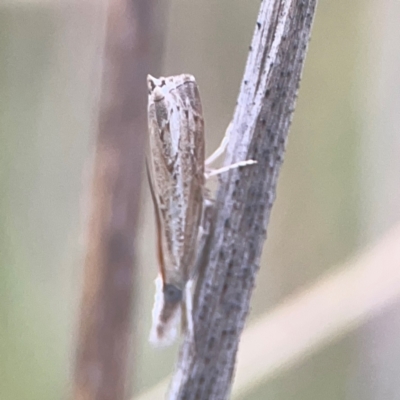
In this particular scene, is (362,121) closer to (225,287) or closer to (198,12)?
(198,12)

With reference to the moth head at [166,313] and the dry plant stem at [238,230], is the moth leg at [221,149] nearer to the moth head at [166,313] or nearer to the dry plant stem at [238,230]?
the dry plant stem at [238,230]

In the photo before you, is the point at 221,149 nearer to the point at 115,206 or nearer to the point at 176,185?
the point at 176,185

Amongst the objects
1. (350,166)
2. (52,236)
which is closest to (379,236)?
(350,166)

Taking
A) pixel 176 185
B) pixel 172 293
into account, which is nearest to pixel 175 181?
pixel 176 185

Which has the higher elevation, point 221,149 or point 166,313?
point 221,149

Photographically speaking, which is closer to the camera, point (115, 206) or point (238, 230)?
point (238, 230)

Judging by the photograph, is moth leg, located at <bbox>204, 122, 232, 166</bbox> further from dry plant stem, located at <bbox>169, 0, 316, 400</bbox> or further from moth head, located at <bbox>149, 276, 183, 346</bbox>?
moth head, located at <bbox>149, 276, 183, 346</bbox>
